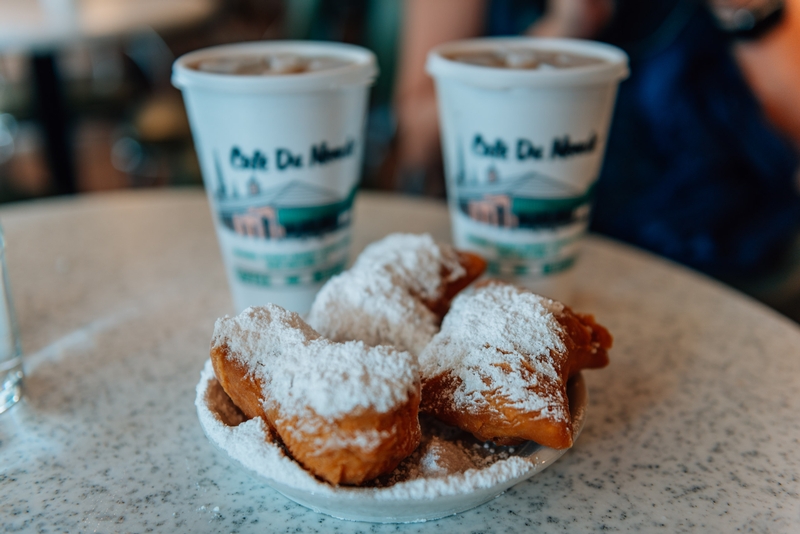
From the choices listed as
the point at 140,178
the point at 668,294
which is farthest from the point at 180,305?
the point at 140,178

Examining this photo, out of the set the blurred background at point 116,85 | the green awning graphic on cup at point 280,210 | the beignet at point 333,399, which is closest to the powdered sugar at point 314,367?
the beignet at point 333,399

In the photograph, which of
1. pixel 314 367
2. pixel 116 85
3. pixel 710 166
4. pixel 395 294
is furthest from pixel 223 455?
pixel 116 85

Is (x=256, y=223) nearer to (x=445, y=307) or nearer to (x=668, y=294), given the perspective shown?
(x=445, y=307)

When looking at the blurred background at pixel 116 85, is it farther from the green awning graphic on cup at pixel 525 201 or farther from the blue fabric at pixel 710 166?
the green awning graphic on cup at pixel 525 201

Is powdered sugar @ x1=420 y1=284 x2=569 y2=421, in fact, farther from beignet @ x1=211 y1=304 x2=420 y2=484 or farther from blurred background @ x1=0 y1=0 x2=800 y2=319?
blurred background @ x1=0 y1=0 x2=800 y2=319

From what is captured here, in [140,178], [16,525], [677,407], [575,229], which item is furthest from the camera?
[140,178]

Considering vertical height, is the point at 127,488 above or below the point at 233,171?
below

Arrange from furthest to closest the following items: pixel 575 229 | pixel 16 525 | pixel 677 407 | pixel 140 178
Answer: pixel 140 178, pixel 575 229, pixel 677 407, pixel 16 525

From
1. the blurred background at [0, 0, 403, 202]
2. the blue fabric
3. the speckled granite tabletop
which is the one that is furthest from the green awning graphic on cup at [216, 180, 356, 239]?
the blurred background at [0, 0, 403, 202]
